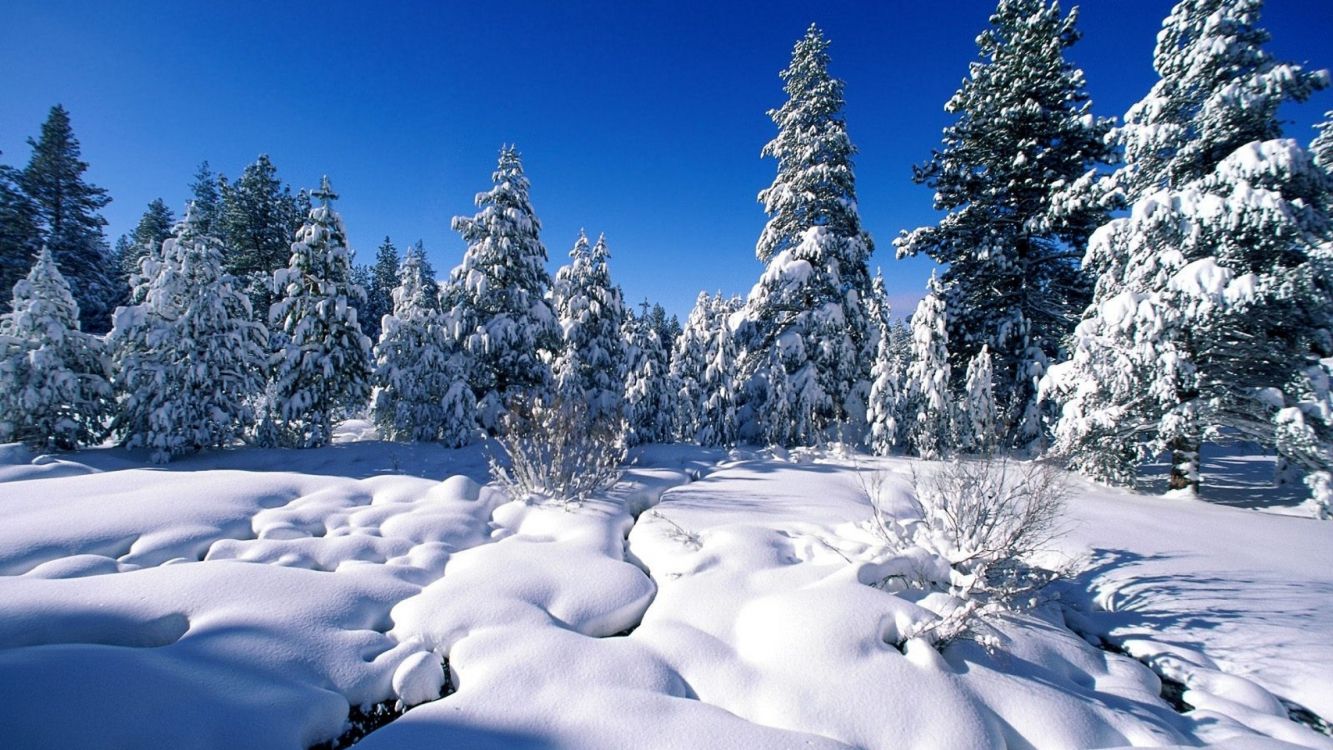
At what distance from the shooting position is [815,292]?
13055 mm

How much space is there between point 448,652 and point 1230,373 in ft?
43.8

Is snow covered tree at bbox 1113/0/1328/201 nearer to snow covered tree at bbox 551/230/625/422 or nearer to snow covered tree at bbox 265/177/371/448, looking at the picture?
snow covered tree at bbox 551/230/625/422

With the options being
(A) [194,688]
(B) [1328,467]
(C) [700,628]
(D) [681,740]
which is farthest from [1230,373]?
(A) [194,688]

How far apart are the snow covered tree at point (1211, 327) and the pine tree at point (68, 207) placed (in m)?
39.4

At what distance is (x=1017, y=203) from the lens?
12.6 m

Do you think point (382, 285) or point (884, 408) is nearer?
point (884, 408)

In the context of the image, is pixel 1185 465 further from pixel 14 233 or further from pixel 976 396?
pixel 14 233

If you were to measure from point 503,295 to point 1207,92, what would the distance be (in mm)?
16783

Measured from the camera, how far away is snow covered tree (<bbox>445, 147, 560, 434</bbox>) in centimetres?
1380

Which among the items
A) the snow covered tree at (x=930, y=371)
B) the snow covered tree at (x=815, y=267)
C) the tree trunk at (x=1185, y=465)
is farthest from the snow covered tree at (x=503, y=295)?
the tree trunk at (x=1185, y=465)

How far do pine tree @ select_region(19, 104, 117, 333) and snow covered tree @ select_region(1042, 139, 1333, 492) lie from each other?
129 feet

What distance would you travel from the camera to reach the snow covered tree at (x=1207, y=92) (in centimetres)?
780

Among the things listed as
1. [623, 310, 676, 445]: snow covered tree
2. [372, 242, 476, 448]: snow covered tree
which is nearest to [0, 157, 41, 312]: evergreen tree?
[372, 242, 476, 448]: snow covered tree

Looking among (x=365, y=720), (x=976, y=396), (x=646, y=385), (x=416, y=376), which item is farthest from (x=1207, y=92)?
(x=416, y=376)
